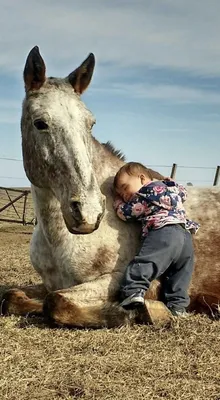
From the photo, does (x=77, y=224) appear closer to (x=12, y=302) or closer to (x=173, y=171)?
(x=12, y=302)

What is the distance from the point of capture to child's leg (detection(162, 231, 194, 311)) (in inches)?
185

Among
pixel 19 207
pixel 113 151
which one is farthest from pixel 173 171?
pixel 113 151

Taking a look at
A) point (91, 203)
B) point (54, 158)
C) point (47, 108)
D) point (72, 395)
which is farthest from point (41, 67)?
point (72, 395)

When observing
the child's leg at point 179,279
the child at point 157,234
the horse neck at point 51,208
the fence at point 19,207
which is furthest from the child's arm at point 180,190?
the fence at point 19,207

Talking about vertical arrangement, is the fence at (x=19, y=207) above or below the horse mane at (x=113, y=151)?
below

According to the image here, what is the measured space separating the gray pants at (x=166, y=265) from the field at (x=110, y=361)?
→ 0.93 feet

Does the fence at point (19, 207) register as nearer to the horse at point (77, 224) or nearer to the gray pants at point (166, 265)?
the horse at point (77, 224)

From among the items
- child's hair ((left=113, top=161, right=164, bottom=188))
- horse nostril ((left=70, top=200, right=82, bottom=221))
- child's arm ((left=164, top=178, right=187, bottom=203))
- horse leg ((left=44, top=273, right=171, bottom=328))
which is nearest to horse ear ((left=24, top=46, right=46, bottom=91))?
child's hair ((left=113, top=161, right=164, bottom=188))

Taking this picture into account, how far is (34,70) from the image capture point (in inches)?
177

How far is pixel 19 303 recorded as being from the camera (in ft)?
15.9

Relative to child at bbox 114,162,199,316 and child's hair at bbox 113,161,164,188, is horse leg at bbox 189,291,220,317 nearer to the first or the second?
child at bbox 114,162,199,316

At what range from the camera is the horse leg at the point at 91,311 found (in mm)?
4168

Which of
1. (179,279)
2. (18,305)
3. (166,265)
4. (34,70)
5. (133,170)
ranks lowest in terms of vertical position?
(18,305)

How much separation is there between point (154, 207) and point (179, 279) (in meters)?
0.67
